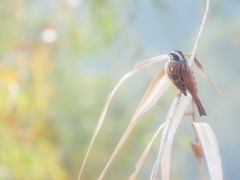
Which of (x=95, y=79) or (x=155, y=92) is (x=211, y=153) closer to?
(x=155, y=92)

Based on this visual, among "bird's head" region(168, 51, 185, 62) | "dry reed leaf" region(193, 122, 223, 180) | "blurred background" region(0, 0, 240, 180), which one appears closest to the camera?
"dry reed leaf" region(193, 122, 223, 180)

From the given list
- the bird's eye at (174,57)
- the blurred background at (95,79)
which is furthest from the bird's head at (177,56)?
the blurred background at (95,79)

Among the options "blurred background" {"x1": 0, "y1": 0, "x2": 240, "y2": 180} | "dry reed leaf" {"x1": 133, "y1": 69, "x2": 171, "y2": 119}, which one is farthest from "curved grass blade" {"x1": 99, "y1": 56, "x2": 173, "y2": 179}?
"blurred background" {"x1": 0, "y1": 0, "x2": 240, "y2": 180}

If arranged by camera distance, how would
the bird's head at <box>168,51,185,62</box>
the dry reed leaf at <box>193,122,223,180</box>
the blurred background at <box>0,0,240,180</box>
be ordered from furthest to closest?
the blurred background at <box>0,0,240,180</box> → the bird's head at <box>168,51,185,62</box> → the dry reed leaf at <box>193,122,223,180</box>

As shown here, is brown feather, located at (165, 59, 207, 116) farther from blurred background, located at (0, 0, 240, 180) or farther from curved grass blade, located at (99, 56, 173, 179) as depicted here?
blurred background, located at (0, 0, 240, 180)

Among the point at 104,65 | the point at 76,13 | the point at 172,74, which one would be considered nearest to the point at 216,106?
the point at 104,65

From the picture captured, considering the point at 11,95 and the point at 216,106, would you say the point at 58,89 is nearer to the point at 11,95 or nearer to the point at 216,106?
the point at 11,95

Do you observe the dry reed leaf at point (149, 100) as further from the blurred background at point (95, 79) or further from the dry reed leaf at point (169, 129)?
the blurred background at point (95, 79)

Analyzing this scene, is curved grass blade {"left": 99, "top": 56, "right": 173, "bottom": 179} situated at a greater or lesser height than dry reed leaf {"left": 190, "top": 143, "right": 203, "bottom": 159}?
greater
